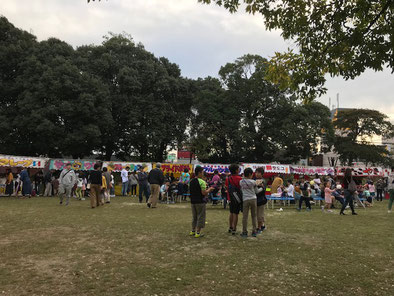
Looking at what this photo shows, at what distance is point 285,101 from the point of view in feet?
120

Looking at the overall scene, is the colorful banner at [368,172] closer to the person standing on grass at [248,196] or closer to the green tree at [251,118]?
the green tree at [251,118]

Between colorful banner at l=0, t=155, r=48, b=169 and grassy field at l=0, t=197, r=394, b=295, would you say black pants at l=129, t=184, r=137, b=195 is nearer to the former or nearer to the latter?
colorful banner at l=0, t=155, r=48, b=169

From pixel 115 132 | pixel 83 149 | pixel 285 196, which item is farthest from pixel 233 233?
pixel 115 132

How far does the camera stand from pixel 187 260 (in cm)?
552

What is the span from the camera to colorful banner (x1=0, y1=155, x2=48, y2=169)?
19656mm

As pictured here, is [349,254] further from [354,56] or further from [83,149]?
[83,149]

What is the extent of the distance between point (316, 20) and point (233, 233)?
5411 millimetres

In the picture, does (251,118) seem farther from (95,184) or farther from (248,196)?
(248,196)

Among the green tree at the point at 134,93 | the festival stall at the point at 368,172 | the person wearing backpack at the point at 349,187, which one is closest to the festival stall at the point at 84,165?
the green tree at the point at 134,93

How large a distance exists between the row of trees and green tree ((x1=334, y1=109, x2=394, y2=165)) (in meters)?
1.16

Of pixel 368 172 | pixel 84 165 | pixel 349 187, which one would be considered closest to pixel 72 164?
pixel 84 165

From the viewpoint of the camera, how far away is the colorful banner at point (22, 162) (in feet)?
64.5

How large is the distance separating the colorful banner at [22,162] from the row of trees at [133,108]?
19.0ft

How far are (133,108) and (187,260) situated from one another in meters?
28.6
